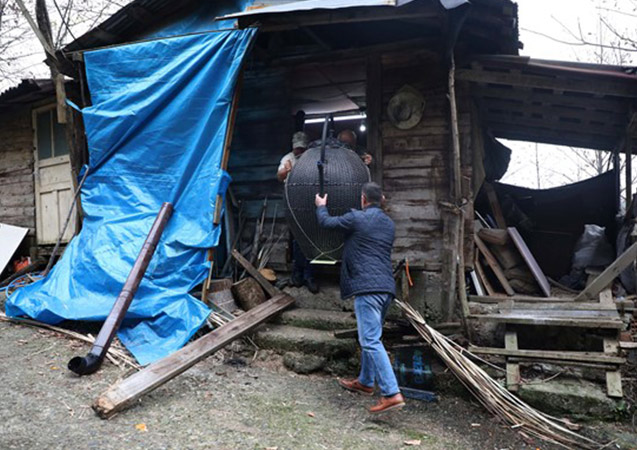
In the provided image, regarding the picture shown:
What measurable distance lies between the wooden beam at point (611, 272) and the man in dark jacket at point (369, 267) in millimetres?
2337

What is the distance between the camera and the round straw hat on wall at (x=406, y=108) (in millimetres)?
5332

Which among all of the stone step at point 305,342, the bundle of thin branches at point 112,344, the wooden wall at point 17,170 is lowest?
the stone step at point 305,342

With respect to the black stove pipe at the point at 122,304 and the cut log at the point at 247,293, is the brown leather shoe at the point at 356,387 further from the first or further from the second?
the black stove pipe at the point at 122,304

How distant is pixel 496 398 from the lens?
3.70 metres

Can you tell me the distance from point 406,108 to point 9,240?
777 cm

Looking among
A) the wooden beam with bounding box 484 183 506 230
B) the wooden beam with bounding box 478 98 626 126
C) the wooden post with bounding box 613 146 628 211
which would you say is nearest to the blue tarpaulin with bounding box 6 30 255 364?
the wooden beam with bounding box 478 98 626 126

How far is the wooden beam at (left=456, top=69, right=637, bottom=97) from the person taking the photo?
15.4 feet

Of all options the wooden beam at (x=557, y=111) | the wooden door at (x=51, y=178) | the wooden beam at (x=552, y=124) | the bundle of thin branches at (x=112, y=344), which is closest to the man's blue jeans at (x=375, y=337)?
the bundle of thin branches at (x=112, y=344)

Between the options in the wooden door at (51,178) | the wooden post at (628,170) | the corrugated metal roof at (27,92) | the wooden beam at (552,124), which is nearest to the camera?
the wooden post at (628,170)

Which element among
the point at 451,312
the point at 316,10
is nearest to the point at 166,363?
the point at 451,312

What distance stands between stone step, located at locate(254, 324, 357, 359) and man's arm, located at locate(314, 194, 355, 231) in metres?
1.57

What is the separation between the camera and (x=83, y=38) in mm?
6328

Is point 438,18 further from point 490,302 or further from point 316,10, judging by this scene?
point 490,302

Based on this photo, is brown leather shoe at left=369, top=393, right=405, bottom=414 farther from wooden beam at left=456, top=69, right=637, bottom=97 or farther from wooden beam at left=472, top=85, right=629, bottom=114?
wooden beam at left=472, top=85, right=629, bottom=114
